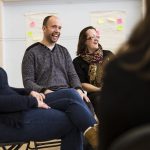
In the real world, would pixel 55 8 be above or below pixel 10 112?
above

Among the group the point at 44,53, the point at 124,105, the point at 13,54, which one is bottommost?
the point at 13,54

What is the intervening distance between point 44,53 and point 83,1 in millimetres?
1498

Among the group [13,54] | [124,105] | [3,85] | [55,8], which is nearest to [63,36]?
[55,8]

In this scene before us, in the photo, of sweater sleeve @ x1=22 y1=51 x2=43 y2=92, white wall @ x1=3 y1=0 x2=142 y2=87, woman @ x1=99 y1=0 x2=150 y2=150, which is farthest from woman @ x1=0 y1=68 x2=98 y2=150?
white wall @ x1=3 y1=0 x2=142 y2=87

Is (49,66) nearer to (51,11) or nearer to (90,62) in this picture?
(90,62)

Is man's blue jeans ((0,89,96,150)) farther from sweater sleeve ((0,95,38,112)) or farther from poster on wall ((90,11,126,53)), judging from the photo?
poster on wall ((90,11,126,53))

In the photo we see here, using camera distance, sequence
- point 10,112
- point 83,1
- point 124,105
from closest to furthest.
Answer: point 124,105, point 10,112, point 83,1

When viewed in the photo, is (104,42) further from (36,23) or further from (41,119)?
(41,119)

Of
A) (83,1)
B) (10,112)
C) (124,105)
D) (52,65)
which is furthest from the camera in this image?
(83,1)

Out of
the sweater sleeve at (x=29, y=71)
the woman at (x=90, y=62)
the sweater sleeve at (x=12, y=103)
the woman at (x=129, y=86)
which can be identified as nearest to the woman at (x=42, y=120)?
the sweater sleeve at (x=12, y=103)

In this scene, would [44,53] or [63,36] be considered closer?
[44,53]

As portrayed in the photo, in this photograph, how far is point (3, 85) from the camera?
1998mm

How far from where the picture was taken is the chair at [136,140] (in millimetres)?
606

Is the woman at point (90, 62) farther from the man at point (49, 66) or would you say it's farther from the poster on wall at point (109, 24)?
the poster on wall at point (109, 24)
